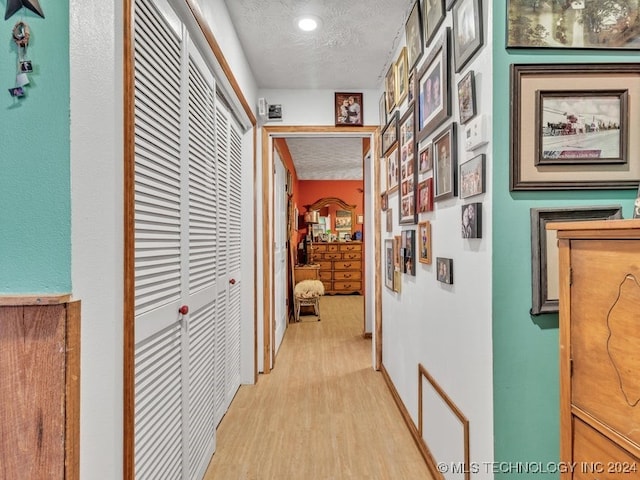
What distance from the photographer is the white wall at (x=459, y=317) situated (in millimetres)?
1282

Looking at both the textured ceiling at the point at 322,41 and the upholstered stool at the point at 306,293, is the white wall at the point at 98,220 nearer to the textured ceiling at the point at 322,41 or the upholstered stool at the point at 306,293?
the textured ceiling at the point at 322,41

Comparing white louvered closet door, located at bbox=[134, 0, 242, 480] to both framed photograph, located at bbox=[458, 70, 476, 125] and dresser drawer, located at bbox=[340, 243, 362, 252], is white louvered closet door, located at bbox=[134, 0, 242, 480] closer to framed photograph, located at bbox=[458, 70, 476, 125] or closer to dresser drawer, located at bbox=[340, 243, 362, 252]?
framed photograph, located at bbox=[458, 70, 476, 125]

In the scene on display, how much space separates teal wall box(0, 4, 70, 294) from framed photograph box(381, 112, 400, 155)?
81.5 inches

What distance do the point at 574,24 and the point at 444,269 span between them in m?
0.99

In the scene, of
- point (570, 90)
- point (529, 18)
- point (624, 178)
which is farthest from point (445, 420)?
point (529, 18)

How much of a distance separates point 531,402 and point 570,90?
1045mm

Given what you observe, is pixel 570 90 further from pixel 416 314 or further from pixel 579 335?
pixel 416 314

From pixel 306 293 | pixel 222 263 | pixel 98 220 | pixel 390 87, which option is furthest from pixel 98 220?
pixel 306 293

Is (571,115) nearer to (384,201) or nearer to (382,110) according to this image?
(384,201)

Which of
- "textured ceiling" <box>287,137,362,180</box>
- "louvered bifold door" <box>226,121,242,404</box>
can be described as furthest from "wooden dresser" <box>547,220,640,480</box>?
"textured ceiling" <box>287,137,362,180</box>

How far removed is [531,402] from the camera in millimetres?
1251

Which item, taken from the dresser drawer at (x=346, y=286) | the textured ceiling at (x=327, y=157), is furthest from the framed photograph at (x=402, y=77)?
the dresser drawer at (x=346, y=286)

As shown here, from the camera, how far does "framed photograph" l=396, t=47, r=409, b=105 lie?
2.29 meters

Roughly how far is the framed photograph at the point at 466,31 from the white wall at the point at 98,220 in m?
1.12
